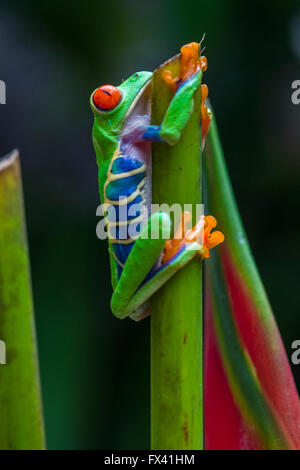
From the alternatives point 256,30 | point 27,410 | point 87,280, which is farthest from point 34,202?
point 27,410

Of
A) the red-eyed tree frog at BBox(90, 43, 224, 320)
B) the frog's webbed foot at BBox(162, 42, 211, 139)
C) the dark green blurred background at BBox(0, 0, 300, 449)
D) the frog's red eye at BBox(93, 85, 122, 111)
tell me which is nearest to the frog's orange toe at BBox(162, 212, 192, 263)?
the red-eyed tree frog at BBox(90, 43, 224, 320)

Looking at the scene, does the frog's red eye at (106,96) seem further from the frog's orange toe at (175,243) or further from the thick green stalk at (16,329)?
the thick green stalk at (16,329)

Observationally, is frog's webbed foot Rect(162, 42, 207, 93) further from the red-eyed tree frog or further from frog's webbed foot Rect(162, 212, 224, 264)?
frog's webbed foot Rect(162, 212, 224, 264)

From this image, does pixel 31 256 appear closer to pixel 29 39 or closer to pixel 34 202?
pixel 34 202

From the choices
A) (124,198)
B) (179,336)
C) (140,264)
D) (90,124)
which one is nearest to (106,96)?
(124,198)

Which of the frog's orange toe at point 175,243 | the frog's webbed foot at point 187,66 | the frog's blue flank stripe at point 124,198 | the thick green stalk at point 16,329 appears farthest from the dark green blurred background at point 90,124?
the thick green stalk at point 16,329
